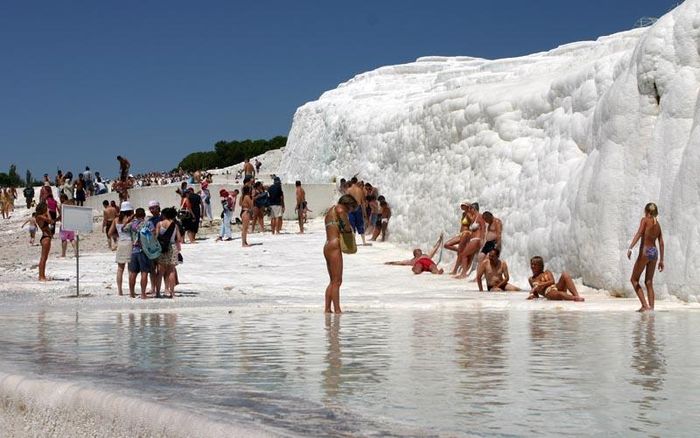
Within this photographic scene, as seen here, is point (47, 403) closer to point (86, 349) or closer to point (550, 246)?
point (86, 349)

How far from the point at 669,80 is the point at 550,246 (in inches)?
137

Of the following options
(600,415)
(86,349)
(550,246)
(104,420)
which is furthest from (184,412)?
(550,246)

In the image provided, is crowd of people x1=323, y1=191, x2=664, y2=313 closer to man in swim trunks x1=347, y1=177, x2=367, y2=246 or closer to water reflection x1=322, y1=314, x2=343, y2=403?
man in swim trunks x1=347, y1=177, x2=367, y2=246

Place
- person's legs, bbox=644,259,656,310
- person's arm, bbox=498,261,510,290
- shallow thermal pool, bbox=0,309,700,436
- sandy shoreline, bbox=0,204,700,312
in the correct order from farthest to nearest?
person's arm, bbox=498,261,510,290 < sandy shoreline, bbox=0,204,700,312 < person's legs, bbox=644,259,656,310 < shallow thermal pool, bbox=0,309,700,436

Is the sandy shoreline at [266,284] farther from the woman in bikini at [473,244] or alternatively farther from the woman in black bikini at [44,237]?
the woman in bikini at [473,244]

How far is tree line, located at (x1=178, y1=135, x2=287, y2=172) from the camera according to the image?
9519 centimetres

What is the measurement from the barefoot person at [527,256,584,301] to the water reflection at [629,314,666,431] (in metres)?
3.61

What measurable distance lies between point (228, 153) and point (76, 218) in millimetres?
85249

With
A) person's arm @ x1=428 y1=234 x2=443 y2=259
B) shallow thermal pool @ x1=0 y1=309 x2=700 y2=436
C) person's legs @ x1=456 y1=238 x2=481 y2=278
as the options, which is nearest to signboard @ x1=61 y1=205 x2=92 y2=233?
shallow thermal pool @ x1=0 y1=309 x2=700 y2=436

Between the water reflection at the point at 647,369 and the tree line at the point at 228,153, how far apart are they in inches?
3326

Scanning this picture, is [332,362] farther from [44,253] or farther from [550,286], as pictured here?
[44,253]

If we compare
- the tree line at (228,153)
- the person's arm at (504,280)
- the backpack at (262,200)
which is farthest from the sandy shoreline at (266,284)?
the tree line at (228,153)

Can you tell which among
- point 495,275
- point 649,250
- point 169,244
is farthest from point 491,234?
point 169,244

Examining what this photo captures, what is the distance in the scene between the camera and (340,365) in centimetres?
668
